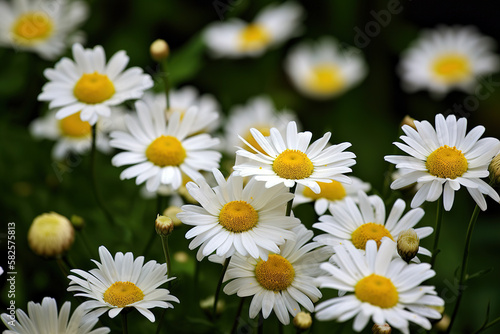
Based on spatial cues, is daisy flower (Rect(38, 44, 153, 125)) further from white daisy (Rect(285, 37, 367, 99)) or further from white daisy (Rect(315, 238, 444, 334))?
white daisy (Rect(285, 37, 367, 99))

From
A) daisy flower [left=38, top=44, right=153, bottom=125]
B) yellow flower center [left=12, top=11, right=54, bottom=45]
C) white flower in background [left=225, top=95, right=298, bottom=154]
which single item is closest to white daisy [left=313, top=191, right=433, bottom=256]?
daisy flower [left=38, top=44, right=153, bottom=125]

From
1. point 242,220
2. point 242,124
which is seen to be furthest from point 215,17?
point 242,220

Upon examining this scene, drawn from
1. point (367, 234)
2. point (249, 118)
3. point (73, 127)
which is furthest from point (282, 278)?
point (249, 118)

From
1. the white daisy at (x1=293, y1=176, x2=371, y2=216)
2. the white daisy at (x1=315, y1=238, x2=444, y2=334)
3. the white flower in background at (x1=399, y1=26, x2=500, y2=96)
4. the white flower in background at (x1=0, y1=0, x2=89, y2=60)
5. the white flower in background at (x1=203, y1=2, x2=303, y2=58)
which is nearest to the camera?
the white daisy at (x1=315, y1=238, x2=444, y2=334)

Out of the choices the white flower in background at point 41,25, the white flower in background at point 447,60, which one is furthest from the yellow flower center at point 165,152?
the white flower in background at point 447,60

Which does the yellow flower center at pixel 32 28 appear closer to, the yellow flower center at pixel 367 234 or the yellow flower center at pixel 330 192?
the yellow flower center at pixel 330 192

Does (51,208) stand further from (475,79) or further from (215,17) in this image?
(475,79)
